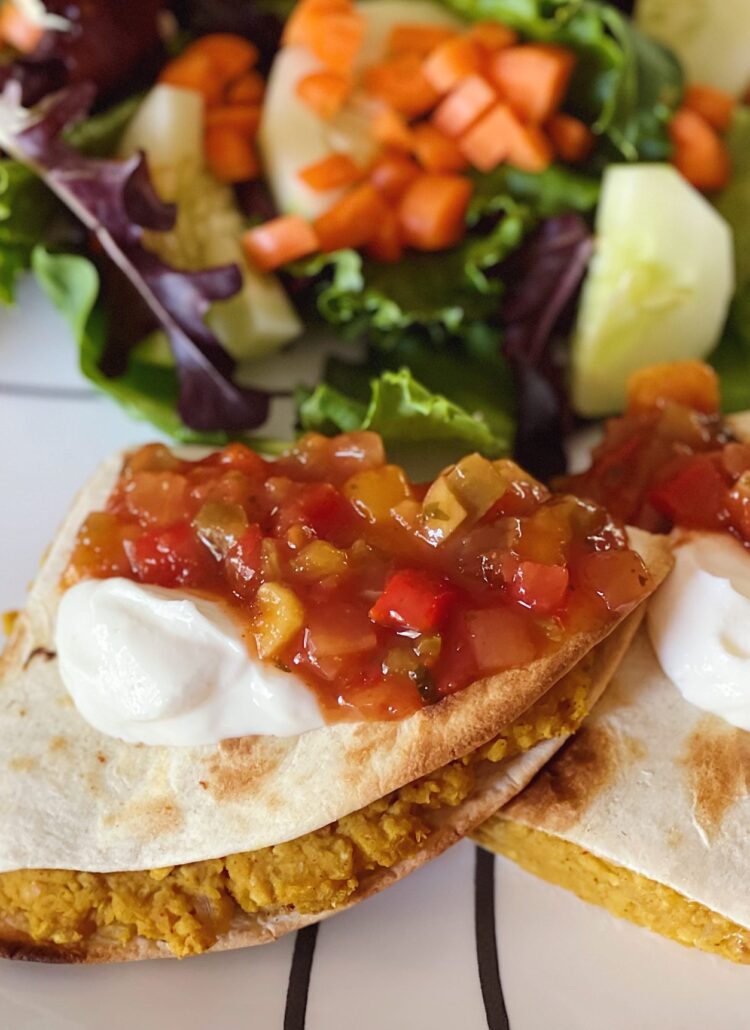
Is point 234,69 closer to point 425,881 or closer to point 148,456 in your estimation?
point 148,456

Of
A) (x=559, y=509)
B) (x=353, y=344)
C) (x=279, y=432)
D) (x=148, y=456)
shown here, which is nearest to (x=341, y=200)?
(x=353, y=344)

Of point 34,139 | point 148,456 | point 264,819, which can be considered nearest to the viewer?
point 264,819

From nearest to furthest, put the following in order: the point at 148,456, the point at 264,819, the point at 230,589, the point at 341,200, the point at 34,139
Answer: the point at 264,819, the point at 230,589, the point at 148,456, the point at 34,139, the point at 341,200

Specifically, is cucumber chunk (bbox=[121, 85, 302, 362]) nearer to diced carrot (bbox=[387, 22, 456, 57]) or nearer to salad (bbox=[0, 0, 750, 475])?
salad (bbox=[0, 0, 750, 475])

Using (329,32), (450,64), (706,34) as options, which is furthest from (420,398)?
(706,34)

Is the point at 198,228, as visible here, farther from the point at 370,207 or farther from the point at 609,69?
the point at 609,69

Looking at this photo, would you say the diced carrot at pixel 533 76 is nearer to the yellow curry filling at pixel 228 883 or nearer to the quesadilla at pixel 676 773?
the quesadilla at pixel 676 773

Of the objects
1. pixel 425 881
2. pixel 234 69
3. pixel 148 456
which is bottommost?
pixel 425 881
